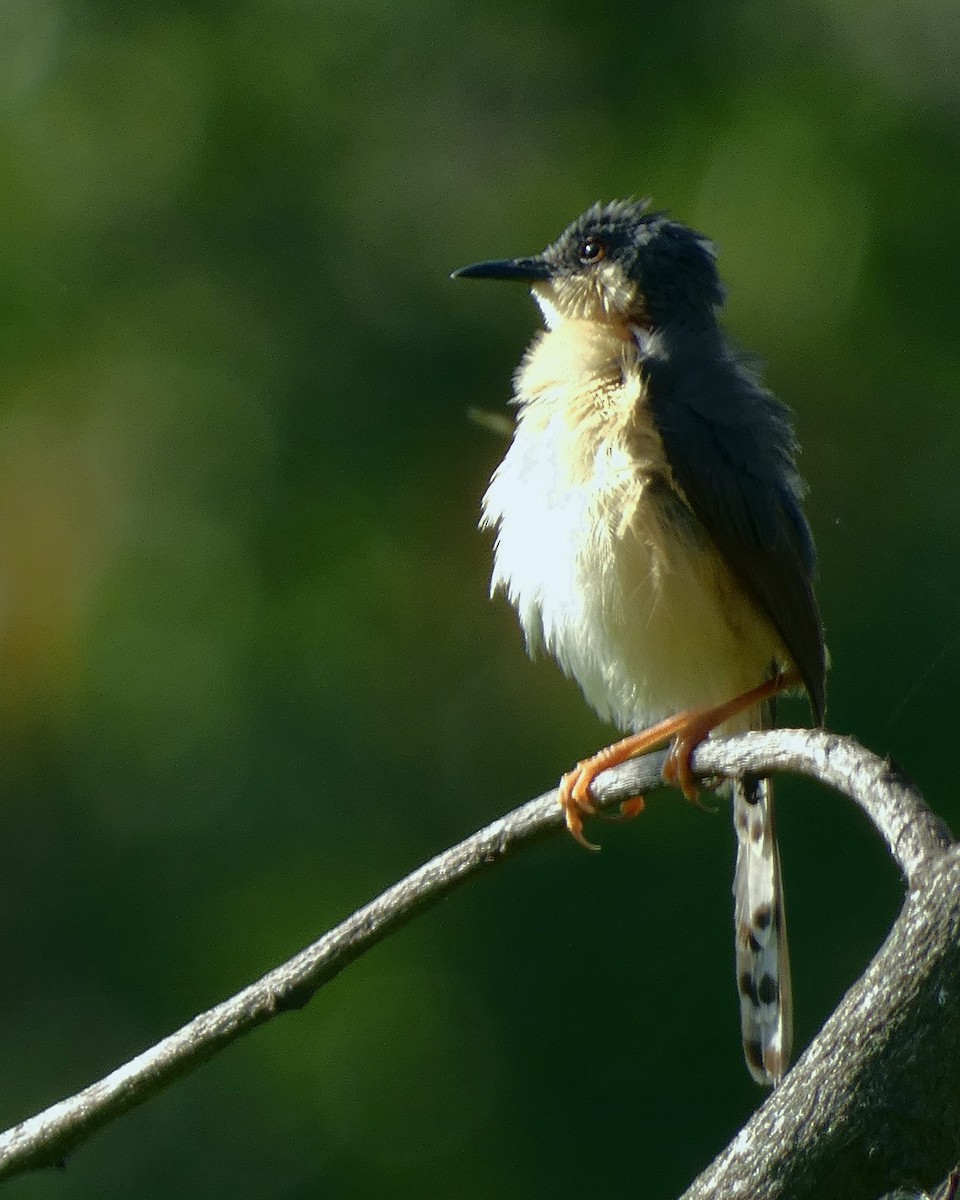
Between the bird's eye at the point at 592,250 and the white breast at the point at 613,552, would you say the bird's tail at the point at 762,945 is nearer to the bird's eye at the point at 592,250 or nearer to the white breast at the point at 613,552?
the white breast at the point at 613,552

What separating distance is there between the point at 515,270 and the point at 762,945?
222 centimetres

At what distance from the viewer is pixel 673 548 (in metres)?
4.22

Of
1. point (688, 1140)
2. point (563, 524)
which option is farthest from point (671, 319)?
point (688, 1140)

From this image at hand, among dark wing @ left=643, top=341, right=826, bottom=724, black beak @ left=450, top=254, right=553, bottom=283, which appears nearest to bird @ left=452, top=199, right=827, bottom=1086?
dark wing @ left=643, top=341, right=826, bottom=724

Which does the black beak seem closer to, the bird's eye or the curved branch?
the bird's eye

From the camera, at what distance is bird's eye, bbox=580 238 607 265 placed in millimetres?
5098

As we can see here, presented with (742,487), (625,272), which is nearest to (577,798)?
(742,487)

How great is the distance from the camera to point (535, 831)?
3244 millimetres

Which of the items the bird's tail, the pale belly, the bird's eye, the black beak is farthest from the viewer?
the black beak

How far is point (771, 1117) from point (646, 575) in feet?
7.35

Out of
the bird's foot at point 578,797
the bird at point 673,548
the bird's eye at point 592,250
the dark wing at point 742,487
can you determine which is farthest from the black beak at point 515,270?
the bird's foot at point 578,797

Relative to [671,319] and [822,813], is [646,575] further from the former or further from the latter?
[822,813]

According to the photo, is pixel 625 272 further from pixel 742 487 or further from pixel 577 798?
pixel 577 798

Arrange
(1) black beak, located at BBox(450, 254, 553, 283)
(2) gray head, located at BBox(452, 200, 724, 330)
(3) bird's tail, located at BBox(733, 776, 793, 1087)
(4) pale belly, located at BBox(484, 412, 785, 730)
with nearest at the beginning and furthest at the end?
(4) pale belly, located at BBox(484, 412, 785, 730) < (3) bird's tail, located at BBox(733, 776, 793, 1087) < (2) gray head, located at BBox(452, 200, 724, 330) < (1) black beak, located at BBox(450, 254, 553, 283)
